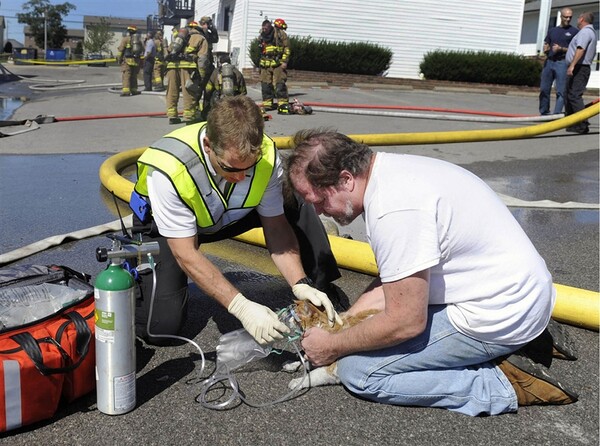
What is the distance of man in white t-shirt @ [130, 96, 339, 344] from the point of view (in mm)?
2738

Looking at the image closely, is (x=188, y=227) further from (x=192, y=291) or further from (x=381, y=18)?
(x=381, y=18)

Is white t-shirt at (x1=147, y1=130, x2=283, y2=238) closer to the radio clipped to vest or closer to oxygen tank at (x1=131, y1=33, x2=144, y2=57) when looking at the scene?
the radio clipped to vest

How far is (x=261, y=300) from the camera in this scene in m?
3.84

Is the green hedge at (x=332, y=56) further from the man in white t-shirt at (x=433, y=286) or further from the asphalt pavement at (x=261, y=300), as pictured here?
the man in white t-shirt at (x=433, y=286)

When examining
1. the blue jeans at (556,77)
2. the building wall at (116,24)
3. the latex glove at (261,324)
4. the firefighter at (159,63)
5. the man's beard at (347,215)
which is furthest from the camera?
the building wall at (116,24)

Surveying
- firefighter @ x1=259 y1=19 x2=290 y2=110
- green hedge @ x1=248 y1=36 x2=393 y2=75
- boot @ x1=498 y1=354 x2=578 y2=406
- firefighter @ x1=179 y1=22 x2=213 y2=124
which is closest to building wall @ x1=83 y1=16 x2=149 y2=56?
green hedge @ x1=248 y1=36 x2=393 y2=75

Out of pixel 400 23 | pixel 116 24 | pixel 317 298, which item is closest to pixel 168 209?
pixel 317 298

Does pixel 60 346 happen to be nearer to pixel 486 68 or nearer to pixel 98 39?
pixel 486 68

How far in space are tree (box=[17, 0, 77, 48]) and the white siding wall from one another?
190 ft

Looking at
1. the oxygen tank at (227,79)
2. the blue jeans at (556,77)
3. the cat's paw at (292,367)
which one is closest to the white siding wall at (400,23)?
the oxygen tank at (227,79)

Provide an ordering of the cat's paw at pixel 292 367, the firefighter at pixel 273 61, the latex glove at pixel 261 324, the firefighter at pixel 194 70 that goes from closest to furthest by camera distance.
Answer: the latex glove at pixel 261 324 → the cat's paw at pixel 292 367 → the firefighter at pixel 194 70 → the firefighter at pixel 273 61

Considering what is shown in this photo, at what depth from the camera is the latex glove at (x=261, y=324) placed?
273 cm

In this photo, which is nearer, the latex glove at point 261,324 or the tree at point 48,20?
the latex glove at point 261,324

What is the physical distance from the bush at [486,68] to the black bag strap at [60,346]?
2409cm
